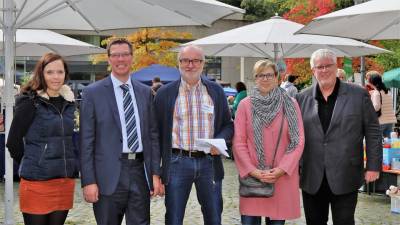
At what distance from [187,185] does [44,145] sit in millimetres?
1246

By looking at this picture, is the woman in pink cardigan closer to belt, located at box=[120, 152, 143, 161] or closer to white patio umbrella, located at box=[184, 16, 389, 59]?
belt, located at box=[120, 152, 143, 161]

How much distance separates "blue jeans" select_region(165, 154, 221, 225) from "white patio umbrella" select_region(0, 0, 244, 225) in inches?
65.7

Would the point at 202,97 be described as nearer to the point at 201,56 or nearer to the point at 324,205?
the point at 201,56

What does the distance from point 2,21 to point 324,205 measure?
3755mm

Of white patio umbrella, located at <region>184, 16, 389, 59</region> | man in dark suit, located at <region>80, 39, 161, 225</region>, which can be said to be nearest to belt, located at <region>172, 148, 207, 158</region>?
man in dark suit, located at <region>80, 39, 161, 225</region>

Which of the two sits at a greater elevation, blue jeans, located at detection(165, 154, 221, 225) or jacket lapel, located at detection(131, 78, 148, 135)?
jacket lapel, located at detection(131, 78, 148, 135)

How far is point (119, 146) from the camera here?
4777mm

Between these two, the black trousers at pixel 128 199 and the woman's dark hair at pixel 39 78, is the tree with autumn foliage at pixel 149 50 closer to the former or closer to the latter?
the woman's dark hair at pixel 39 78

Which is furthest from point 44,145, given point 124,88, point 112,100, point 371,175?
point 371,175

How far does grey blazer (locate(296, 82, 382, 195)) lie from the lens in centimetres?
526

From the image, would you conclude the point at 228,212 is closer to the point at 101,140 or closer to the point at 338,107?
the point at 338,107

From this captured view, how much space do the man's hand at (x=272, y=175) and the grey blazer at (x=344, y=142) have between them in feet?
1.21

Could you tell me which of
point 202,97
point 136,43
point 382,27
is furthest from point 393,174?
point 136,43

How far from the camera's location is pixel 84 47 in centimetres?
1158
